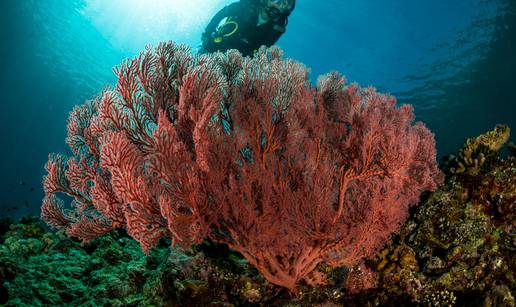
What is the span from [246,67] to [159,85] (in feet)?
4.44

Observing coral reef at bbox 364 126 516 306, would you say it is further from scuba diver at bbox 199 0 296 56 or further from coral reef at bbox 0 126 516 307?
scuba diver at bbox 199 0 296 56

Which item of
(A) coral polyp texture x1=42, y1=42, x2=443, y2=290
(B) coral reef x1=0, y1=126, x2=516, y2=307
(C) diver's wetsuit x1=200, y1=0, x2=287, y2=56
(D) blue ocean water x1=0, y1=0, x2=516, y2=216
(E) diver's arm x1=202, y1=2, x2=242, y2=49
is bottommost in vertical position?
(B) coral reef x1=0, y1=126, x2=516, y2=307

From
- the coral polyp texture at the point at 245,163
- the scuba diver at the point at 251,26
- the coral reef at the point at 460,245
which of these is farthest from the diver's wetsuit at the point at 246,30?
the coral reef at the point at 460,245

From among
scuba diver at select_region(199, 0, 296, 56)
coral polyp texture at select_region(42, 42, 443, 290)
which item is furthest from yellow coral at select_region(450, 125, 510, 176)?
scuba diver at select_region(199, 0, 296, 56)

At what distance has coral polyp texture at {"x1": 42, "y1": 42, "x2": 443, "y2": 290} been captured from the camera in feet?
11.3

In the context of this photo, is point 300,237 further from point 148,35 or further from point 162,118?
point 148,35

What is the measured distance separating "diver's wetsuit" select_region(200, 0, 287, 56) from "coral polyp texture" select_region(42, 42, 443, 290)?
21.8ft

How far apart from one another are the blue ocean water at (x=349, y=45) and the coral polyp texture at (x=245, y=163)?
19.2 metres

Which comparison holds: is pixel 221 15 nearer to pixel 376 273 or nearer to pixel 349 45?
pixel 376 273

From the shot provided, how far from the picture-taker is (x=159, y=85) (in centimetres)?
387

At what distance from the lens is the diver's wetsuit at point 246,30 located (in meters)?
10.9

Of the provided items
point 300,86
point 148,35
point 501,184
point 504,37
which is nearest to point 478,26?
point 504,37

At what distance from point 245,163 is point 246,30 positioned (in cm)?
868

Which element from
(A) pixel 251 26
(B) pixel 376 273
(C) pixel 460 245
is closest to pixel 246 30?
(A) pixel 251 26
